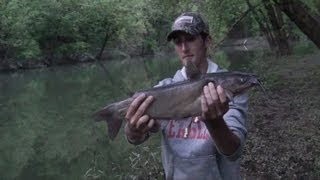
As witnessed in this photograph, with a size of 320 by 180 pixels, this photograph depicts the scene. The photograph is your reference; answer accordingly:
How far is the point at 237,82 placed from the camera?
3104mm

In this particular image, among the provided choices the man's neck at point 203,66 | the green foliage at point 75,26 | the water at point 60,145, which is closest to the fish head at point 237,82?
the man's neck at point 203,66

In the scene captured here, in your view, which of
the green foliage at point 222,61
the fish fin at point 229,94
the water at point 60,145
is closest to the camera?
the fish fin at point 229,94

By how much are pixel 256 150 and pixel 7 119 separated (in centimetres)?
1624

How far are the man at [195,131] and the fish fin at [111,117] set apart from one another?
0.66ft

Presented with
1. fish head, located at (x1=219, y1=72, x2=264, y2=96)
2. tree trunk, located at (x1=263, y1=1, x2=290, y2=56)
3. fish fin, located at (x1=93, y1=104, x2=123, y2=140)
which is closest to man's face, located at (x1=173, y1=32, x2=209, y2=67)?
fish head, located at (x1=219, y1=72, x2=264, y2=96)

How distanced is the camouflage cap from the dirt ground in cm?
535

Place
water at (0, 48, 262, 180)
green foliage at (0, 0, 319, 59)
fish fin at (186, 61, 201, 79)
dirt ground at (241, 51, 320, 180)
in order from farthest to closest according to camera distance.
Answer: green foliage at (0, 0, 319, 59) < water at (0, 48, 262, 180) < dirt ground at (241, 51, 320, 180) < fish fin at (186, 61, 201, 79)

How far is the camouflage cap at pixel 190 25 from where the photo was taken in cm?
344

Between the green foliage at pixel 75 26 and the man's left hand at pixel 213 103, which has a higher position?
the man's left hand at pixel 213 103

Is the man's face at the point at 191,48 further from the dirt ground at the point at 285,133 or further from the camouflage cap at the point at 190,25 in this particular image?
the dirt ground at the point at 285,133

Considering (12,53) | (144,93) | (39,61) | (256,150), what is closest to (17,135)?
(256,150)

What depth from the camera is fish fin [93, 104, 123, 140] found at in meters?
3.55

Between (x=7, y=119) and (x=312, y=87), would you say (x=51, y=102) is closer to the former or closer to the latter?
(x=7, y=119)

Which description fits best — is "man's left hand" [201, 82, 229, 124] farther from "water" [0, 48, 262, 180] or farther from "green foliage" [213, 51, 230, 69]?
"green foliage" [213, 51, 230, 69]
